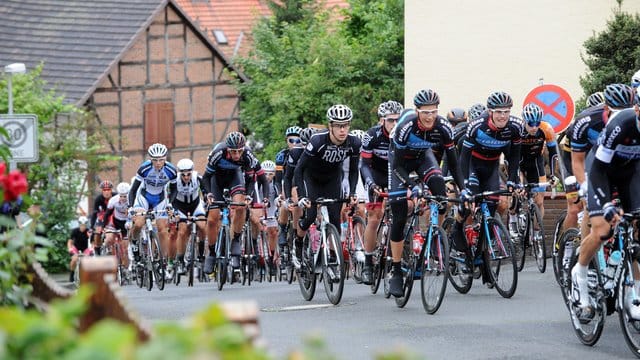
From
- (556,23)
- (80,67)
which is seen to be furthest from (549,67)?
(80,67)

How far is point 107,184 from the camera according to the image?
1183 inches

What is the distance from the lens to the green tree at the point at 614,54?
89.1ft

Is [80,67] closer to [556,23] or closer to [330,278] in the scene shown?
[556,23]

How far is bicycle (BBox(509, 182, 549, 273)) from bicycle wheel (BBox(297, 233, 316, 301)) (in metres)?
3.15

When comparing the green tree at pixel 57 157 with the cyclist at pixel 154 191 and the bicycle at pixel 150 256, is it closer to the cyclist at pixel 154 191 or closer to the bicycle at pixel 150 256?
the cyclist at pixel 154 191

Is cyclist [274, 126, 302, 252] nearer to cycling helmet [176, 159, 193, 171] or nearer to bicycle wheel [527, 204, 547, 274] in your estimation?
cycling helmet [176, 159, 193, 171]

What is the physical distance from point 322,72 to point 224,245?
2797cm

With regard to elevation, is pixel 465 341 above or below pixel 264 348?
below

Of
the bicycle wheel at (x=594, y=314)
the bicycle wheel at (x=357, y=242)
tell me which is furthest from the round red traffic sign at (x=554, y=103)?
the bicycle wheel at (x=594, y=314)

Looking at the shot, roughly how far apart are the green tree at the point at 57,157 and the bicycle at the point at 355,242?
90.6 ft

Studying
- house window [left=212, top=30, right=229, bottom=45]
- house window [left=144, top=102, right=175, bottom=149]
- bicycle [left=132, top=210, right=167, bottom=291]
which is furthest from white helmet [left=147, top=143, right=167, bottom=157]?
house window [left=212, top=30, right=229, bottom=45]

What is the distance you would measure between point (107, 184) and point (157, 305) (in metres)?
14.6

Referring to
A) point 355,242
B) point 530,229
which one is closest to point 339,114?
point 355,242

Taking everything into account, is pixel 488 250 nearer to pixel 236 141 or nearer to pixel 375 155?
pixel 375 155
